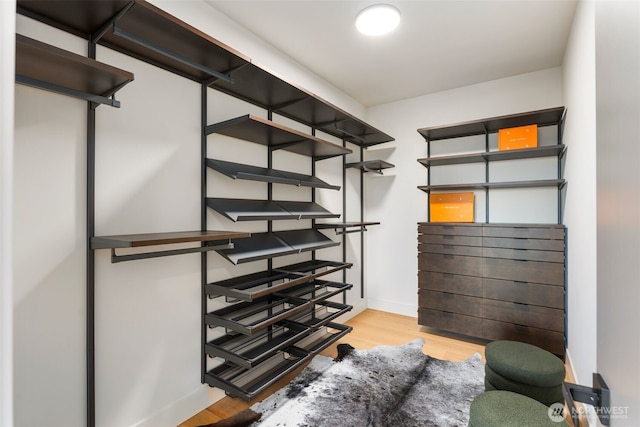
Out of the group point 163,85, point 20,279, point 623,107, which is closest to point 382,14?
point 163,85

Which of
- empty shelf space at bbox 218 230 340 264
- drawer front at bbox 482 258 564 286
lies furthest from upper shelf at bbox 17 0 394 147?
drawer front at bbox 482 258 564 286

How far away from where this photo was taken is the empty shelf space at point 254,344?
1867mm

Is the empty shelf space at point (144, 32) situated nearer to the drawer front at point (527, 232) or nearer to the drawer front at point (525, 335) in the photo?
the drawer front at point (527, 232)

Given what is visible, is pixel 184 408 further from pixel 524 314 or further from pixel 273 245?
pixel 524 314

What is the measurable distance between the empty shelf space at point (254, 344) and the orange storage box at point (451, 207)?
6.14ft

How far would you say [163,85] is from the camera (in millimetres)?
1776

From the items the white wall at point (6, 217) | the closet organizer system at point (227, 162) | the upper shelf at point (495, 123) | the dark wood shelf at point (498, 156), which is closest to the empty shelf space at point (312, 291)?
the closet organizer system at point (227, 162)

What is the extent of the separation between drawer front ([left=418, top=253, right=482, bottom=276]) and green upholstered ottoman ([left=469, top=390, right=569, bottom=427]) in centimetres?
157

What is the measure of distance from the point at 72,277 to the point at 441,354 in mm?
2711

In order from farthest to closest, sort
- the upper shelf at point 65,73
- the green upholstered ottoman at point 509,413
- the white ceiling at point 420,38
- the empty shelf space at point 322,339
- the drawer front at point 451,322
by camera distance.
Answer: the drawer front at point 451,322 → the empty shelf space at point 322,339 → the white ceiling at point 420,38 → the green upholstered ottoman at point 509,413 → the upper shelf at point 65,73

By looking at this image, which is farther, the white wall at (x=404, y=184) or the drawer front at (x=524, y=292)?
the white wall at (x=404, y=184)

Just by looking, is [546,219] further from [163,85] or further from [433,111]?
[163,85]

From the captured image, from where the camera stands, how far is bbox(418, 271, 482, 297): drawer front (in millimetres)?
2920

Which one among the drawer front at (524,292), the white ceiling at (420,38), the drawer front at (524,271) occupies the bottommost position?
the drawer front at (524,292)
